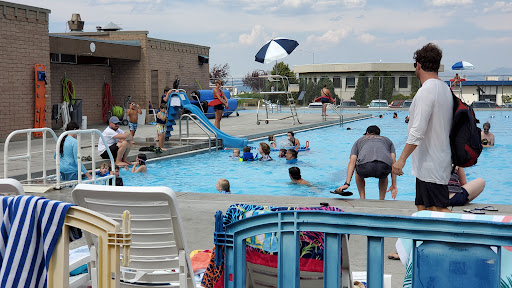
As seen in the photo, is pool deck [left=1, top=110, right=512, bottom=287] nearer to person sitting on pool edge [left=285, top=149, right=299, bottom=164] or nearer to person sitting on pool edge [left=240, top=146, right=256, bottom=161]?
person sitting on pool edge [left=285, top=149, right=299, bottom=164]

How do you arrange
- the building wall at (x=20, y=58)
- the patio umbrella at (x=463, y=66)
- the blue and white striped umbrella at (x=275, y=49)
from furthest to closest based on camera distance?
the patio umbrella at (x=463, y=66)
the blue and white striped umbrella at (x=275, y=49)
the building wall at (x=20, y=58)

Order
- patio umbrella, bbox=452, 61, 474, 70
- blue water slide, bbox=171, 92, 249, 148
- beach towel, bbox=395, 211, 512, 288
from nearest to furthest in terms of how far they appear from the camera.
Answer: beach towel, bbox=395, 211, 512, 288 → blue water slide, bbox=171, 92, 249, 148 → patio umbrella, bbox=452, 61, 474, 70

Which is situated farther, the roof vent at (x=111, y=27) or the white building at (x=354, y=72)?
the white building at (x=354, y=72)

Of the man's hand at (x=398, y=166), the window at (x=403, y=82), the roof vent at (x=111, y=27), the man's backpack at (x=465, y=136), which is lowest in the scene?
the man's hand at (x=398, y=166)

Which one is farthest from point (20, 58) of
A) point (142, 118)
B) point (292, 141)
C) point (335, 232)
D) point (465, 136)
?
point (335, 232)

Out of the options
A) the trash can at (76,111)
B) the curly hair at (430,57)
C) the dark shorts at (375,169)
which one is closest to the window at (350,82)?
the trash can at (76,111)

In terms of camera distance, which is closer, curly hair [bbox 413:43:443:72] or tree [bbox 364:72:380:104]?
curly hair [bbox 413:43:443:72]

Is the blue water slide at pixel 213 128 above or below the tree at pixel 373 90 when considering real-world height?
below

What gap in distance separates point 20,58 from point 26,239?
57.7 ft

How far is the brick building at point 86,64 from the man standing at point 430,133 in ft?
52.3

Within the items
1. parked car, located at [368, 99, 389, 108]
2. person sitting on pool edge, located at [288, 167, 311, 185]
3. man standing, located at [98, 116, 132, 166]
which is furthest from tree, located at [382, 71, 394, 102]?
man standing, located at [98, 116, 132, 166]

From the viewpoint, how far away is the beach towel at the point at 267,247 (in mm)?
2908

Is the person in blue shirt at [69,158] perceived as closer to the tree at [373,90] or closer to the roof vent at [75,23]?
the roof vent at [75,23]

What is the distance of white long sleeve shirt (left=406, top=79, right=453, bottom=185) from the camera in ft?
14.8
